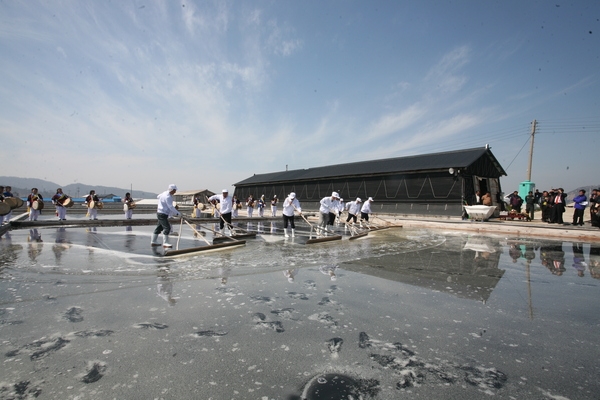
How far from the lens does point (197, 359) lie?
Result: 106 inches

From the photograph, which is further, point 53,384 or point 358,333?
point 358,333

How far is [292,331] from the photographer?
3.30 metres

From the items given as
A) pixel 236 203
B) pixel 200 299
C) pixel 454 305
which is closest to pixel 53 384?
pixel 200 299

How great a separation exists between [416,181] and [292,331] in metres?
21.9

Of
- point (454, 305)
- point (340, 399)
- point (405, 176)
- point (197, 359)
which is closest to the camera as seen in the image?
point (340, 399)

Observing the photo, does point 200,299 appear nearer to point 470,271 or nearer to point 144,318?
point 144,318

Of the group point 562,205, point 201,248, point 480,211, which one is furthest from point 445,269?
point 480,211

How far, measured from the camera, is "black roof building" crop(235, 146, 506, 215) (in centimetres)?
2078

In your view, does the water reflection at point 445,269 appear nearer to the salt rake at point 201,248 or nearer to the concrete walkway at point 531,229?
the salt rake at point 201,248

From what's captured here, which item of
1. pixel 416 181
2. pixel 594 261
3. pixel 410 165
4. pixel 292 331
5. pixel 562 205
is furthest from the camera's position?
pixel 410 165

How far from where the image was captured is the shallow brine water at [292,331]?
7.74 feet

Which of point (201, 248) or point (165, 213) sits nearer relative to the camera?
point (201, 248)

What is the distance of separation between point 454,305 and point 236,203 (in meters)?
25.0

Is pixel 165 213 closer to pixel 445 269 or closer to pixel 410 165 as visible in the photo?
pixel 445 269
